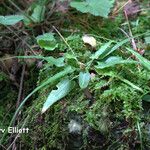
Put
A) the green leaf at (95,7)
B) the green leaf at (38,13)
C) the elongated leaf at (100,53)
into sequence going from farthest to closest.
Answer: the green leaf at (38,13)
the green leaf at (95,7)
the elongated leaf at (100,53)

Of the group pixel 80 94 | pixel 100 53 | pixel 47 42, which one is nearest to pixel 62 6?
pixel 47 42

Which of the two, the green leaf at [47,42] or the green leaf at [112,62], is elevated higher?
the green leaf at [112,62]

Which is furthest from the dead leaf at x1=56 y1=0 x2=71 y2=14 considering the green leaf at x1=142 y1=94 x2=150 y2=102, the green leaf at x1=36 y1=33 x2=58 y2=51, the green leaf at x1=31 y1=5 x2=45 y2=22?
the green leaf at x1=142 y1=94 x2=150 y2=102

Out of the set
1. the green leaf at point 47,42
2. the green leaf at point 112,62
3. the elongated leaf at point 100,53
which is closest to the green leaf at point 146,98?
the green leaf at point 112,62

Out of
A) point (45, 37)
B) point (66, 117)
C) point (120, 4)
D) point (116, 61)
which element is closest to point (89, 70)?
point (116, 61)

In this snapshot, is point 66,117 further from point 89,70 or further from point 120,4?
point 120,4

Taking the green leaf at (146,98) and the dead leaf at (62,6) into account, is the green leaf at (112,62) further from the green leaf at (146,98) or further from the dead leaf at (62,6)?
the dead leaf at (62,6)

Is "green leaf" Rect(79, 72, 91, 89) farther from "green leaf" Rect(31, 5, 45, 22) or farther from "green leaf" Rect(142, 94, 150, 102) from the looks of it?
"green leaf" Rect(31, 5, 45, 22)
